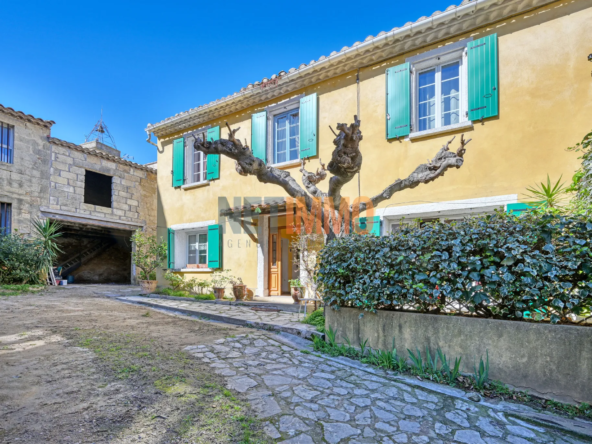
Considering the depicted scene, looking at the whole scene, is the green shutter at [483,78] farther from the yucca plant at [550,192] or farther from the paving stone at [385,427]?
the paving stone at [385,427]

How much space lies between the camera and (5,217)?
11133 millimetres

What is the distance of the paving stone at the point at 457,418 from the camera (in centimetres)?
250

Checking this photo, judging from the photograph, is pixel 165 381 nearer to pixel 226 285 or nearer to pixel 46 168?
pixel 226 285

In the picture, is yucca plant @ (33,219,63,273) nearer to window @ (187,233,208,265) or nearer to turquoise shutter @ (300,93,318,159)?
window @ (187,233,208,265)

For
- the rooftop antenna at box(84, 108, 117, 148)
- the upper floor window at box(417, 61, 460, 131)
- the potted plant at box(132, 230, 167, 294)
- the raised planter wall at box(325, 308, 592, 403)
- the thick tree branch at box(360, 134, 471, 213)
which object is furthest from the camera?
the rooftop antenna at box(84, 108, 117, 148)

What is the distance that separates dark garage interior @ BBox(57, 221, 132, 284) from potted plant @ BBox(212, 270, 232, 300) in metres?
8.78

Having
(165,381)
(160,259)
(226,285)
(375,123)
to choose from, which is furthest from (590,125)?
(160,259)

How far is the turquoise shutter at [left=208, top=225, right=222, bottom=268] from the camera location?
9445 mm

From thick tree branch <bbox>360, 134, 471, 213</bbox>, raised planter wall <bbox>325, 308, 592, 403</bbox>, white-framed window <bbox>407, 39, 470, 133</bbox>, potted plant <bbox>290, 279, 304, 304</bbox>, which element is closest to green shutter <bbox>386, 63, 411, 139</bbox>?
white-framed window <bbox>407, 39, 470, 133</bbox>

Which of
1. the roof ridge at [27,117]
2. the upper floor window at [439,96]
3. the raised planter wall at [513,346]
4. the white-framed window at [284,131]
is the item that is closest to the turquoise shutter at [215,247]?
the white-framed window at [284,131]

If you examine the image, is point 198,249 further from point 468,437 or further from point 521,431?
point 521,431

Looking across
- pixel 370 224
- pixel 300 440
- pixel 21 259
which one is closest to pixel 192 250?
pixel 21 259

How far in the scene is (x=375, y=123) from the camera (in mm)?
7270

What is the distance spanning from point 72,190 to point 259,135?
875 centimetres
